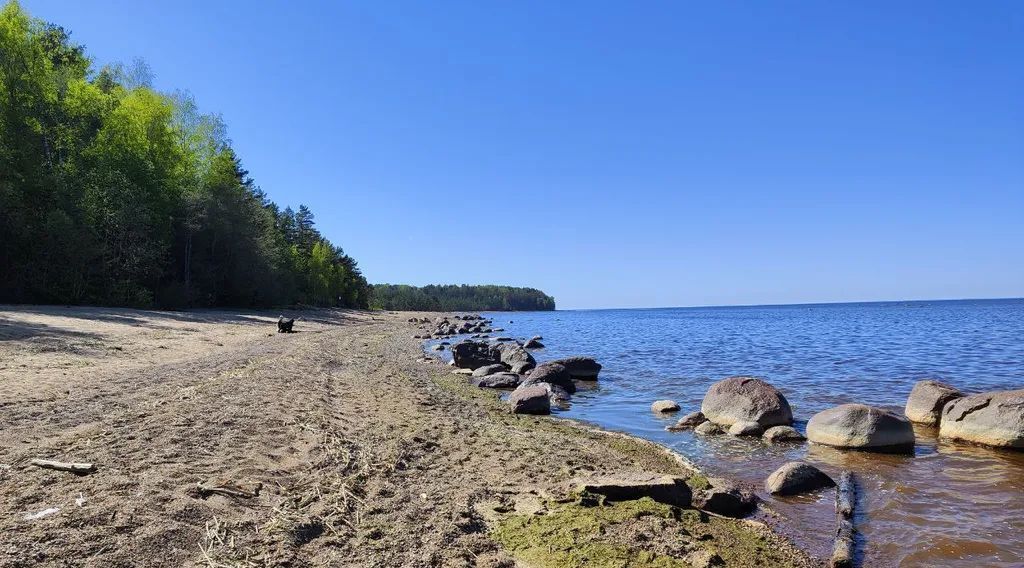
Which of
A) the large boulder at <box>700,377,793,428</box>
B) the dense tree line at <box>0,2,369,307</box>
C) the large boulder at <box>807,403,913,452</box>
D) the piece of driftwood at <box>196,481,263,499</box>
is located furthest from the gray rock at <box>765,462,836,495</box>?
the dense tree line at <box>0,2,369,307</box>

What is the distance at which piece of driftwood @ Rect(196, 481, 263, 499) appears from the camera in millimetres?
4742

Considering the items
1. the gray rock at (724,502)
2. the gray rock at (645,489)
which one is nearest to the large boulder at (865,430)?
the gray rock at (724,502)

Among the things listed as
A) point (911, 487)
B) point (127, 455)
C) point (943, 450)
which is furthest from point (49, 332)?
point (943, 450)

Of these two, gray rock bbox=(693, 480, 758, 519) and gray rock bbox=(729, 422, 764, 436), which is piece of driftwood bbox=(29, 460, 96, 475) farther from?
gray rock bbox=(729, 422, 764, 436)

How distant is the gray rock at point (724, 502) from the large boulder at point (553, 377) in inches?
364

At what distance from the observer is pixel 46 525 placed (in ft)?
12.5

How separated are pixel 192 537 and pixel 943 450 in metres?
10.7

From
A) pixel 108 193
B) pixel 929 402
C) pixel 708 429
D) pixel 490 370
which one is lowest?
pixel 708 429

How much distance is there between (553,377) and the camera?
1564 centimetres

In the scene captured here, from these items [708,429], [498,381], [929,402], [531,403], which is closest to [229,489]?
[531,403]

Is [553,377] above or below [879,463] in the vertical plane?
above

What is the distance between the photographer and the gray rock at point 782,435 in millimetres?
9328

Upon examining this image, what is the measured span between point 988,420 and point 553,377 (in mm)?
9627

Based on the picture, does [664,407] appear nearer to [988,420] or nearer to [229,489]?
[988,420]
